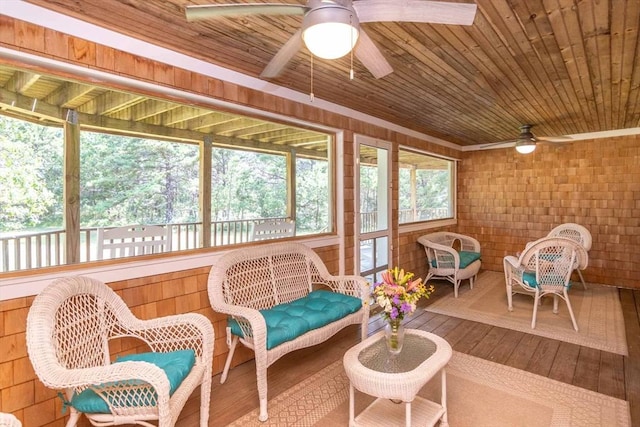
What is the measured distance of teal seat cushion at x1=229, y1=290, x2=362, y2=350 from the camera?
2402mm

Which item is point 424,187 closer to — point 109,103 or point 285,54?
point 285,54

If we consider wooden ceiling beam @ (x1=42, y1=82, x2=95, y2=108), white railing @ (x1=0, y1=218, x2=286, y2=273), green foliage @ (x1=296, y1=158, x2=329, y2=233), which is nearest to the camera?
white railing @ (x1=0, y1=218, x2=286, y2=273)

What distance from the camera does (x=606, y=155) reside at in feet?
17.9

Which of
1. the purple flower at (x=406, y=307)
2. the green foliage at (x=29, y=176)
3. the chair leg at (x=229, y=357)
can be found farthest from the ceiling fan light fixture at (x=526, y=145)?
the green foliage at (x=29, y=176)

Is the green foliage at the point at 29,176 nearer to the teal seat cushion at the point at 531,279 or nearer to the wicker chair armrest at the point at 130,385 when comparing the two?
the wicker chair armrest at the point at 130,385

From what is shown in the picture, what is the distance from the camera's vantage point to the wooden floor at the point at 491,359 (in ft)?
7.89

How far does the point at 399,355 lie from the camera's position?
2.16 meters

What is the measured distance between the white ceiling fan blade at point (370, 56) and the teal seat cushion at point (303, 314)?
5.89ft

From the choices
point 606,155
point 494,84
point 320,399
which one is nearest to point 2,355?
point 320,399

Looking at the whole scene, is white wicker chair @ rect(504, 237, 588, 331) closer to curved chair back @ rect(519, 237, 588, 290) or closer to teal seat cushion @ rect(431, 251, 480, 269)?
curved chair back @ rect(519, 237, 588, 290)

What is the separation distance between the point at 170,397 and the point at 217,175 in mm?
2542

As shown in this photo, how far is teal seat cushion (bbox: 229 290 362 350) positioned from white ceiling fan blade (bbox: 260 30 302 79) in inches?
67.8

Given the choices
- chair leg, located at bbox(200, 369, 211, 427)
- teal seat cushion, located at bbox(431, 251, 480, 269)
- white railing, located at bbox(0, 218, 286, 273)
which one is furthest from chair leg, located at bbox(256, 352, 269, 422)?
teal seat cushion, located at bbox(431, 251, 480, 269)

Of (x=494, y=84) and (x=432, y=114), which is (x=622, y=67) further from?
(x=432, y=114)
